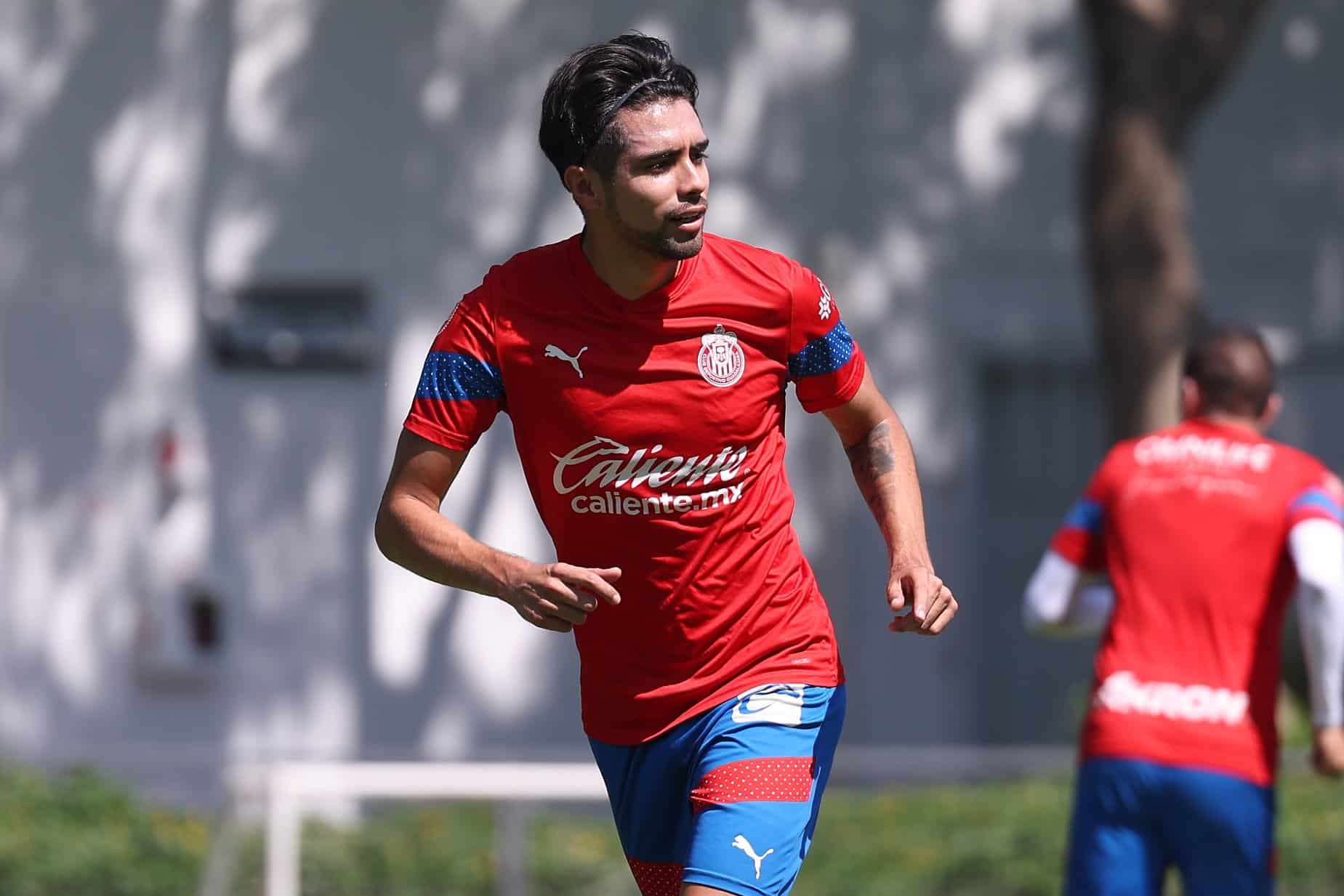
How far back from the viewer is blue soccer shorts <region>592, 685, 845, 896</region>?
13.6ft

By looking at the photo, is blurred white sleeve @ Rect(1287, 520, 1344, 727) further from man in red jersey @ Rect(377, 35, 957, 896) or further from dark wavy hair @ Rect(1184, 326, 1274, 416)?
man in red jersey @ Rect(377, 35, 957, 896)

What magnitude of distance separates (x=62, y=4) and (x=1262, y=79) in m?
7.10

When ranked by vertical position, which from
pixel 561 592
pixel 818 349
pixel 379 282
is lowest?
pixel 561 592

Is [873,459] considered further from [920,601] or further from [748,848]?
[748,848]

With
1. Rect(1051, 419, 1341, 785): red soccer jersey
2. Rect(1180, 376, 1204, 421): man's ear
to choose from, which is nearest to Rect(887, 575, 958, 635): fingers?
Rect(1051, 419, 1341, 785): red soccer jersey

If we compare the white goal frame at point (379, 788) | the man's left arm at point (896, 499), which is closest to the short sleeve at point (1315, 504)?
the man's left arm at point (896, 499)

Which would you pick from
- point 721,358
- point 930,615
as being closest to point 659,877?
point 930,615

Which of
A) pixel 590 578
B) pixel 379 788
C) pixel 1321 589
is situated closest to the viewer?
pixel 590 578

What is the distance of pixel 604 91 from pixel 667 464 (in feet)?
2.55

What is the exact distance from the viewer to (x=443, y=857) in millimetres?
8867


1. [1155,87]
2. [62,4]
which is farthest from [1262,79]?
[62,4]

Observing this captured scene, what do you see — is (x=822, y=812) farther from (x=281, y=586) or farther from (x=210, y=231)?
(x=210, y=231)

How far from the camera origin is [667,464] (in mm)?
4223

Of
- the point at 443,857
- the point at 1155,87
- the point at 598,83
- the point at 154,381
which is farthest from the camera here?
the point at 154,381
